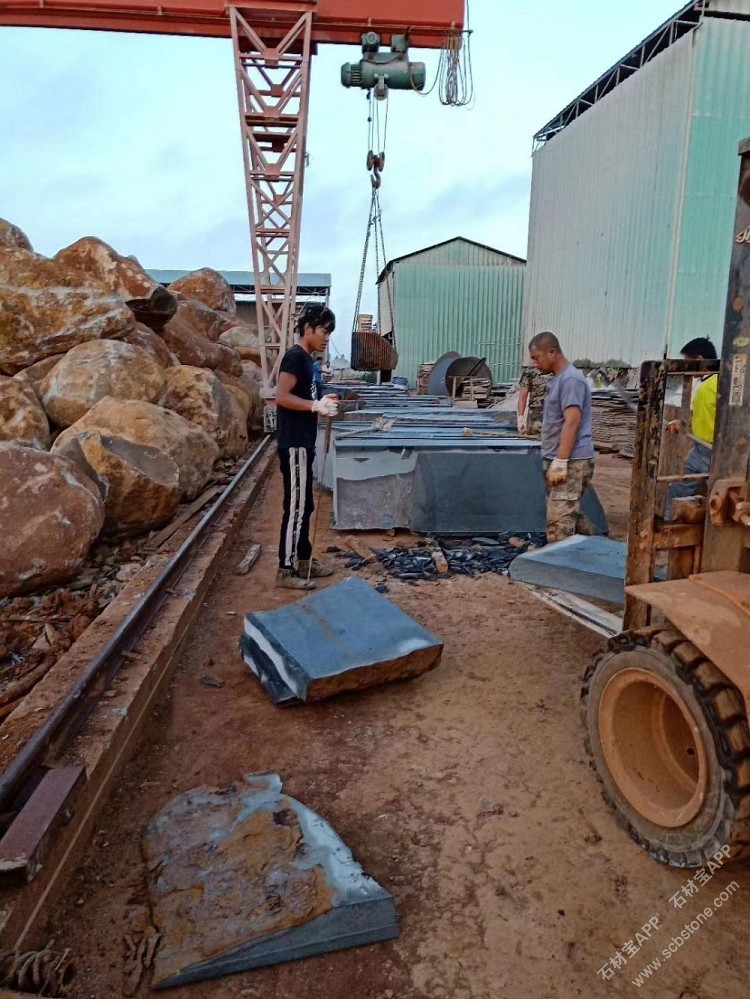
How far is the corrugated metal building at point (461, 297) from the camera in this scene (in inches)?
950

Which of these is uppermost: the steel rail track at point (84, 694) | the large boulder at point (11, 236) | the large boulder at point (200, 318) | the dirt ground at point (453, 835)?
the large boulder at point (11, 236)

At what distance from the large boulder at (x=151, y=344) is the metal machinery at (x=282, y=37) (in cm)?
338

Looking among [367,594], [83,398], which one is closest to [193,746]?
[367,594]

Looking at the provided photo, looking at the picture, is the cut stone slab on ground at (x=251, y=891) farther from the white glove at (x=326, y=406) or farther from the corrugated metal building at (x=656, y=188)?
the corrugated metal building at (x=656, y=188)

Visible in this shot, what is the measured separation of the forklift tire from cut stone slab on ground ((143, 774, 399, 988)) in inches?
35.9

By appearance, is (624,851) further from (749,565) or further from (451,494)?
(451,494)

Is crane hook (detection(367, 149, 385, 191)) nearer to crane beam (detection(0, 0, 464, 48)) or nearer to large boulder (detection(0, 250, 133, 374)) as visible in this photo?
crane beam (detection(0, 0, 464, 48))

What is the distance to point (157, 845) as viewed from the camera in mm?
2328

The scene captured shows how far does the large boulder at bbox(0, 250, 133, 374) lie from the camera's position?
7574 mm

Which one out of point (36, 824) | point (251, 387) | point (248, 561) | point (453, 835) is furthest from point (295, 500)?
point (251, 387)

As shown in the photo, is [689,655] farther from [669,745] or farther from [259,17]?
[259,17]

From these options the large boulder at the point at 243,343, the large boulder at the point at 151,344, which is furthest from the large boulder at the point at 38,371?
the large boulder at the point at 243,343

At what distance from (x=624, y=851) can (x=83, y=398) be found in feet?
21.1

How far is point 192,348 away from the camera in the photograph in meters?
10.6
